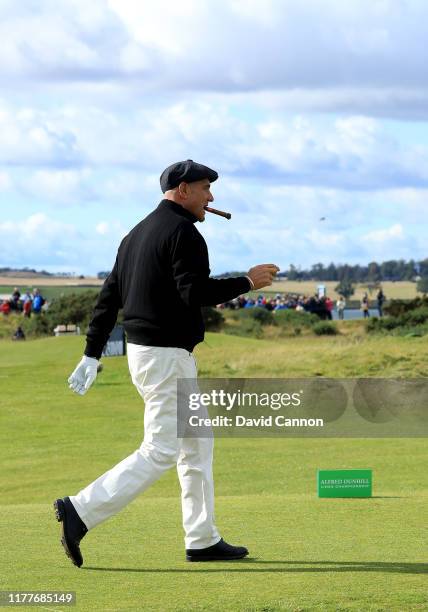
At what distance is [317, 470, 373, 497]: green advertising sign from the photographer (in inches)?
378

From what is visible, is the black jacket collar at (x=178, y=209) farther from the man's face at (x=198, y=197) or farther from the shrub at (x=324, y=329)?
the shrub at (x=324, y=329)

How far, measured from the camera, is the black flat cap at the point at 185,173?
7.14 m

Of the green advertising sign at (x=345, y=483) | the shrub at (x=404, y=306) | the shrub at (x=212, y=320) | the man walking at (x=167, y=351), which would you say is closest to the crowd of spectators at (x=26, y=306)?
the shrub at (x=212, y=320)

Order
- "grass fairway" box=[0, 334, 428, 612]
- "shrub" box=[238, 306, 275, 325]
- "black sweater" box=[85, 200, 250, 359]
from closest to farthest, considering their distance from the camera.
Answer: "grass fairway" box=[0, 334, 428, 612], "black sweater" box=[85, 200, 250, 359], "shrub" box=[238, 306, 275, 325]

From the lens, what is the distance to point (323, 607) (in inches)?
224

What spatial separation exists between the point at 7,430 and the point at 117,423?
2.48m

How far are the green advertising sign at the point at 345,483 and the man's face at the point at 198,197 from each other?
10.2 ft

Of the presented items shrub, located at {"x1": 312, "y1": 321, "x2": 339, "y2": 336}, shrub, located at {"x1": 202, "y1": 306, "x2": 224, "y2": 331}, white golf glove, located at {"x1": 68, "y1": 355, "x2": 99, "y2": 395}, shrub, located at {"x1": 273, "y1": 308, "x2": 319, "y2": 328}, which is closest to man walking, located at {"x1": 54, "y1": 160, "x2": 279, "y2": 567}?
white golf glove, located at {"x1": 68, "y1": 355, "x2": 99, "y2": 395}

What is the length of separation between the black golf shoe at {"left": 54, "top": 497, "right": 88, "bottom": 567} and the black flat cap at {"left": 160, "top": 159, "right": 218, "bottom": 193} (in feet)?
6.04

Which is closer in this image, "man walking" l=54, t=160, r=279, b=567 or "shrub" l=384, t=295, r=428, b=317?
"man walking" l=54, t=160, r=279, b=567

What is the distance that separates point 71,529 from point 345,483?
11.2ft

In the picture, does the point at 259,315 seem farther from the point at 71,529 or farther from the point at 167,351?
the point at 71,529
